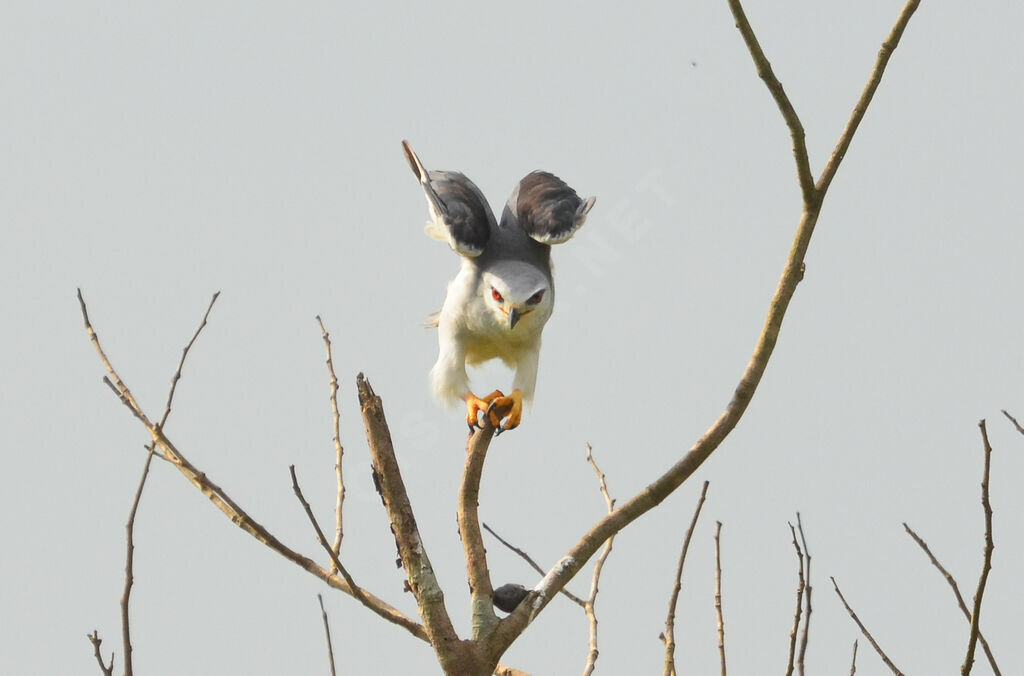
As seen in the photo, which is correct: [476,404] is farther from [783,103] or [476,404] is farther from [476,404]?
[783,103]

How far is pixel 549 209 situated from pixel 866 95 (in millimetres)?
3142

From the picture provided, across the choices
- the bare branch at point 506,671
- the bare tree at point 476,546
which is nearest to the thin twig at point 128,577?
the bare tree at point 476,546

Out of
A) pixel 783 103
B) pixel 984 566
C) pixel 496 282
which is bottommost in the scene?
pixel 984 566

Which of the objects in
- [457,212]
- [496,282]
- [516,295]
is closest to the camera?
[516,295]

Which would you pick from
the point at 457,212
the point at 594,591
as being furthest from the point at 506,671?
the point at 457,212

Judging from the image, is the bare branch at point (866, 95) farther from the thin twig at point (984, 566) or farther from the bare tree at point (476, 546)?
the thin twig at point (984, 566)

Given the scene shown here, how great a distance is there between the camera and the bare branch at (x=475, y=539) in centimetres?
438

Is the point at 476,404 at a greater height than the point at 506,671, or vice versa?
the point at 476,404

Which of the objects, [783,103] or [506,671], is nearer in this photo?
[783,103]

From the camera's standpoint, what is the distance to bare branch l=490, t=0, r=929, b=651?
4.36 m

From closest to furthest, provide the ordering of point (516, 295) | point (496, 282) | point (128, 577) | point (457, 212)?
point (128, 577) → point (516, 295) → point (496, 282) → point (457, 212)

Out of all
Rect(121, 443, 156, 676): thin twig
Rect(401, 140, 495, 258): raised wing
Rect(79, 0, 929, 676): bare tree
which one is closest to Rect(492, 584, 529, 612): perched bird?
Rect(79, 0, 929, 676): bare tree

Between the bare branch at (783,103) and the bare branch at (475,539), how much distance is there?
169 cm

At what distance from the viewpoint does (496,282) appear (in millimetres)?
6586
